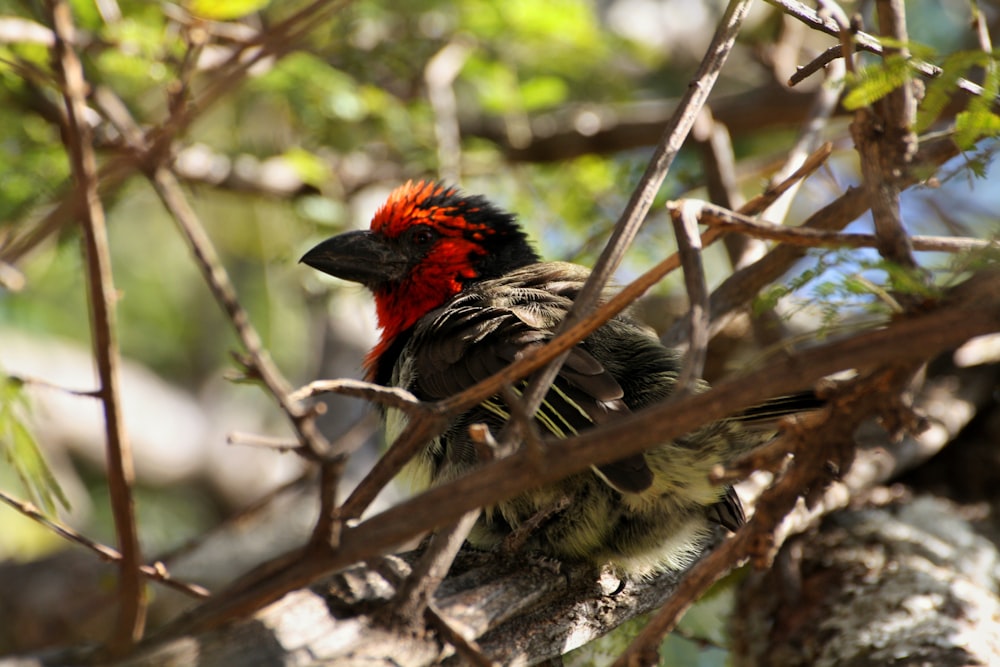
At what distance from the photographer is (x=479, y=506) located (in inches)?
54.8

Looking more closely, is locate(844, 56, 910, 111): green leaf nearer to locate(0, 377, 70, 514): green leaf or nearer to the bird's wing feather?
the bird's wing feather

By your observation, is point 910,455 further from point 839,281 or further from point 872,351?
point 872,351

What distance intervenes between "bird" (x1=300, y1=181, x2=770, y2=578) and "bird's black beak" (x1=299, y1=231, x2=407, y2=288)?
251 mm

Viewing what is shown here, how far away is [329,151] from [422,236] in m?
1.63

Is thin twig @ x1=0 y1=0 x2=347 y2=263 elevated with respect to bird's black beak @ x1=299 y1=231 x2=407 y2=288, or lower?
lower

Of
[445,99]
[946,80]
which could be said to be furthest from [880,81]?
[445,99]

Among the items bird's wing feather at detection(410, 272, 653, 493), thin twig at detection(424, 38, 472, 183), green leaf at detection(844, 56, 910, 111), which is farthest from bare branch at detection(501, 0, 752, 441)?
thin twig at detection(424, 38, 472, 183)

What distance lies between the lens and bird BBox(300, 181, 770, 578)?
2387 millimetres

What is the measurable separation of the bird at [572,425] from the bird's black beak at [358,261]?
0.82 feet

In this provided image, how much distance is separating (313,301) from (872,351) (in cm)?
356

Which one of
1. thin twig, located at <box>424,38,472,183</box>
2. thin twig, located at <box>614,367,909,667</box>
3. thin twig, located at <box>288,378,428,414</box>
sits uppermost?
thin twig, located at <box>424,38,472,183</box>

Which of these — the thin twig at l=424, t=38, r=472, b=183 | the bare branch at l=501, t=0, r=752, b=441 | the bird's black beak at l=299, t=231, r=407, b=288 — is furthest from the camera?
the thin twig at l=424, t=38, r=472, b=183

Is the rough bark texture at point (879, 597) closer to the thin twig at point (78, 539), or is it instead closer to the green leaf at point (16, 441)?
the thin twig at point (78, 539)

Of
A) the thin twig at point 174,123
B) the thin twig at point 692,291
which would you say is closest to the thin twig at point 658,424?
the thin twig at point 692,291
